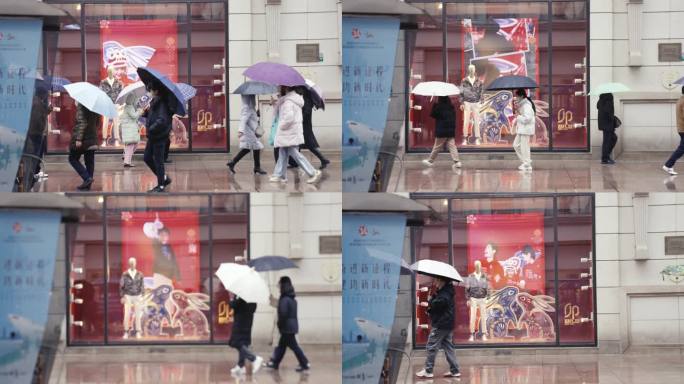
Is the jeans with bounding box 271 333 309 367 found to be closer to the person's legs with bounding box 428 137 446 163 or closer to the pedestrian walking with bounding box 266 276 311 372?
the pedestrian walking with bounding box 266 276 311 372

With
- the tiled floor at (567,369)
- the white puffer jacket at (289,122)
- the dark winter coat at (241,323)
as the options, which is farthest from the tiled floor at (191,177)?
the tiled floor at (567,369)

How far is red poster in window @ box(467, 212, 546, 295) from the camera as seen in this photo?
925 inches

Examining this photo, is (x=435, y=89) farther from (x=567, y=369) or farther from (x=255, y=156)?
(x=567, y=369)

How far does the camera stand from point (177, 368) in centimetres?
1973

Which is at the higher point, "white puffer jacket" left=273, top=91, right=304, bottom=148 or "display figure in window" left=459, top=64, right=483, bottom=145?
"display figure in window" left=459, top=64, right=483, bottom=145

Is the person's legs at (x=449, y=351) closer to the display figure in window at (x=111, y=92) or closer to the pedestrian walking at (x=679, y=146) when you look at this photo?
the pedestrian walking at (x=679, y=146)

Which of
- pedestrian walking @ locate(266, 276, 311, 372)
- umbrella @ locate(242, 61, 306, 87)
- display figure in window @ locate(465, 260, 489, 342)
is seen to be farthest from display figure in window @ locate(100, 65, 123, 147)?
display figure in window @ locate(465, 260, 489, 342)

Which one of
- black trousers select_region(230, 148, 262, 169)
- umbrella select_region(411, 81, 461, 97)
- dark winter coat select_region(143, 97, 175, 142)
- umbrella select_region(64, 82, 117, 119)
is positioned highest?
umbrella select_region(411, 81, 461, 97)

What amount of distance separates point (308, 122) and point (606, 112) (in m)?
4.76

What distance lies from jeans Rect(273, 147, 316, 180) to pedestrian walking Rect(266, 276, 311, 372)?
177 cm

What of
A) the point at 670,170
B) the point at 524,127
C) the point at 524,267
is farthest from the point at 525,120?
the point at 524,267

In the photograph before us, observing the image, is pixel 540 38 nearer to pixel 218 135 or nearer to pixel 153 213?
pixel 218 135

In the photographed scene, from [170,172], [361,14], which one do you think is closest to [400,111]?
[361,14]

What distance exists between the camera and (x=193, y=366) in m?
19.6
